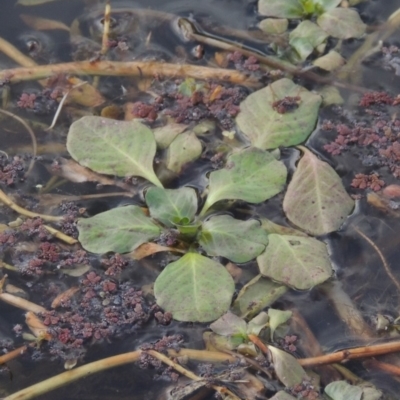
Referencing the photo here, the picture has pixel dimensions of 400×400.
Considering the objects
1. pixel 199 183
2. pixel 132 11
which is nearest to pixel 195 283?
pixel 199 183

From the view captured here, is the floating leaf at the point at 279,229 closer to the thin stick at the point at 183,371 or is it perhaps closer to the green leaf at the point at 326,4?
the thin stick at the point at 183,371

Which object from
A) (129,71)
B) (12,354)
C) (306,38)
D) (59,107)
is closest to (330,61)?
(306,38)

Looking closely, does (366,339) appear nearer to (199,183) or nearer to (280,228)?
(280,228)

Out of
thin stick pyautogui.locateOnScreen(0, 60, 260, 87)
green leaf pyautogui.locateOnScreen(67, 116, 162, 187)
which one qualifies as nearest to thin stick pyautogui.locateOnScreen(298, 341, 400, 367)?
green leaf pyautogui.locateOnScreen(67, 116, 162, 187)

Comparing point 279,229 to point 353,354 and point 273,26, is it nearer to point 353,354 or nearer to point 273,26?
point 353,354

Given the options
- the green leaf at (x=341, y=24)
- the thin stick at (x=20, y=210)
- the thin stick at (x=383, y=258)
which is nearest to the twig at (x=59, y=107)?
the thin stick at (x=20, y=210)

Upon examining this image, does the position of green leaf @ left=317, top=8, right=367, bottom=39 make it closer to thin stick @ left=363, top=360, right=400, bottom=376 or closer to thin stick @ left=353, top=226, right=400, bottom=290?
thin stick @ left=353, top=226, right=400, bottom=290
